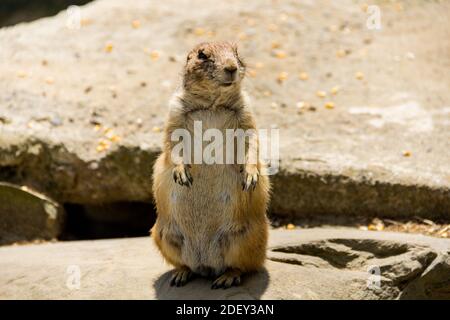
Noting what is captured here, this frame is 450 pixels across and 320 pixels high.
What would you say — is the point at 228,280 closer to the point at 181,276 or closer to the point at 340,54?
the point at 181,276

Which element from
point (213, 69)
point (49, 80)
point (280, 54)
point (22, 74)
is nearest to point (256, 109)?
point (280, 54)

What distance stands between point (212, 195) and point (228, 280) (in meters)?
0.72

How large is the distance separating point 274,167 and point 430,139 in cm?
206

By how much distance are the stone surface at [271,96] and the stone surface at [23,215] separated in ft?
0.56

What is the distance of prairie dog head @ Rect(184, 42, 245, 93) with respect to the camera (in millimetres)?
5863

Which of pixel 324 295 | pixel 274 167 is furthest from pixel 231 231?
pixel 274 167

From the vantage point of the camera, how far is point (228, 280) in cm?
574

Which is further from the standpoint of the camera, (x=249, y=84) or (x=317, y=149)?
(x=249, y=84)

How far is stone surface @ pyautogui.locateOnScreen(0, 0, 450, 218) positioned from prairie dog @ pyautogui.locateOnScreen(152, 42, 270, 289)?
2.36 metres

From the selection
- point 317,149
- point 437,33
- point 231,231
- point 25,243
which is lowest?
point 25,243

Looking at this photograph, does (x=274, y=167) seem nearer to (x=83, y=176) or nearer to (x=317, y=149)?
(x=317, y=149)

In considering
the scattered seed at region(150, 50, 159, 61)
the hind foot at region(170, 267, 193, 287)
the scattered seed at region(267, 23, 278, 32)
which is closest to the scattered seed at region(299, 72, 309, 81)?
the scattered seed at region(267, 23, 278, 32)

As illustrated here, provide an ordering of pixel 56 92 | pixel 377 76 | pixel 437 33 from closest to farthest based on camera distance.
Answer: pixel 56 92 → pixel 377 76 → pixel 437 33

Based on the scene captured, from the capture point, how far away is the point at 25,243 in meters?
8.52
